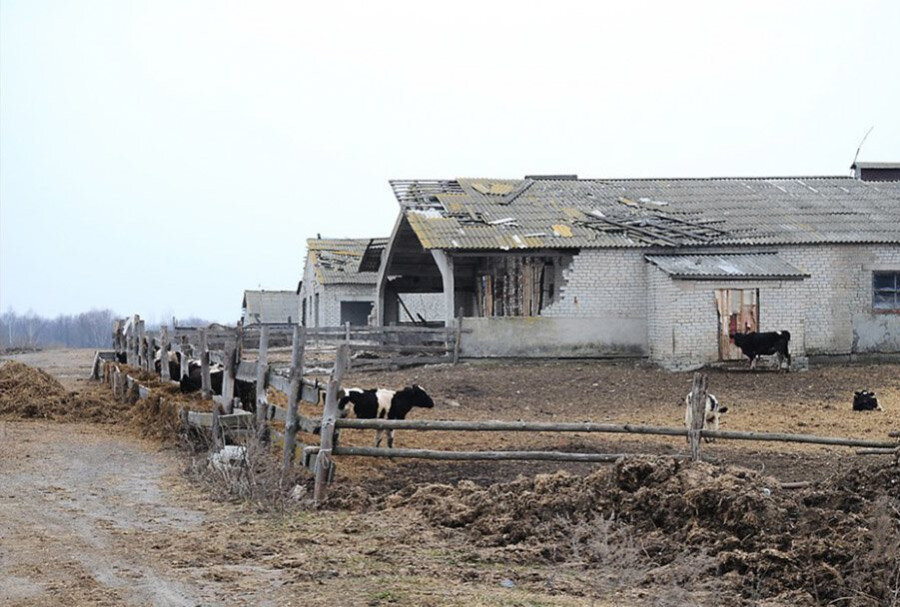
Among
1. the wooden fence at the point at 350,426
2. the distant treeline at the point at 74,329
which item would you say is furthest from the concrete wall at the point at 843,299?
the distant treeline at the point at 74,329

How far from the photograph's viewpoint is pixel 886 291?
27.3 metres

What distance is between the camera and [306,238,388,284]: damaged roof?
41.9 m

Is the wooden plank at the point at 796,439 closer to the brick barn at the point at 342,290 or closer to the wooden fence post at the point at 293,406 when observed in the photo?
the wooden fence post at the point at 293,406

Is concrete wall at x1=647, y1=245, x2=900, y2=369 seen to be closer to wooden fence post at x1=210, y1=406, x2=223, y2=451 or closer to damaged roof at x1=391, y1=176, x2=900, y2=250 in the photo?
damaged roof at x1=391, y1=176, x2=900, y2=250

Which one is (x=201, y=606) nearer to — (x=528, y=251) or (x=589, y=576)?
(x=589, y=576)

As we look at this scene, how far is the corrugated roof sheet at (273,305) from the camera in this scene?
186 feet

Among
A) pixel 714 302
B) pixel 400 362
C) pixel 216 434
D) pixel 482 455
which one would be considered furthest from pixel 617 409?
pixel 482 455

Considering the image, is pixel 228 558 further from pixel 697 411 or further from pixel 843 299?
pixel 843 299

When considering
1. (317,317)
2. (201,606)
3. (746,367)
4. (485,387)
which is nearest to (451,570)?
(201,606)

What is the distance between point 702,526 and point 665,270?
55.1 feet

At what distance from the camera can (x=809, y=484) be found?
9.06 metres

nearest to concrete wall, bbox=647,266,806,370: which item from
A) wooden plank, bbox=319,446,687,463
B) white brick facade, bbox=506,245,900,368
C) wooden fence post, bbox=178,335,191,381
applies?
white brick facade, bbox=506,245,900,368

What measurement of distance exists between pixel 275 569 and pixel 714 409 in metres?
8.75

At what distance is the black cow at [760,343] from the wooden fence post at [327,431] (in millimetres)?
15074
